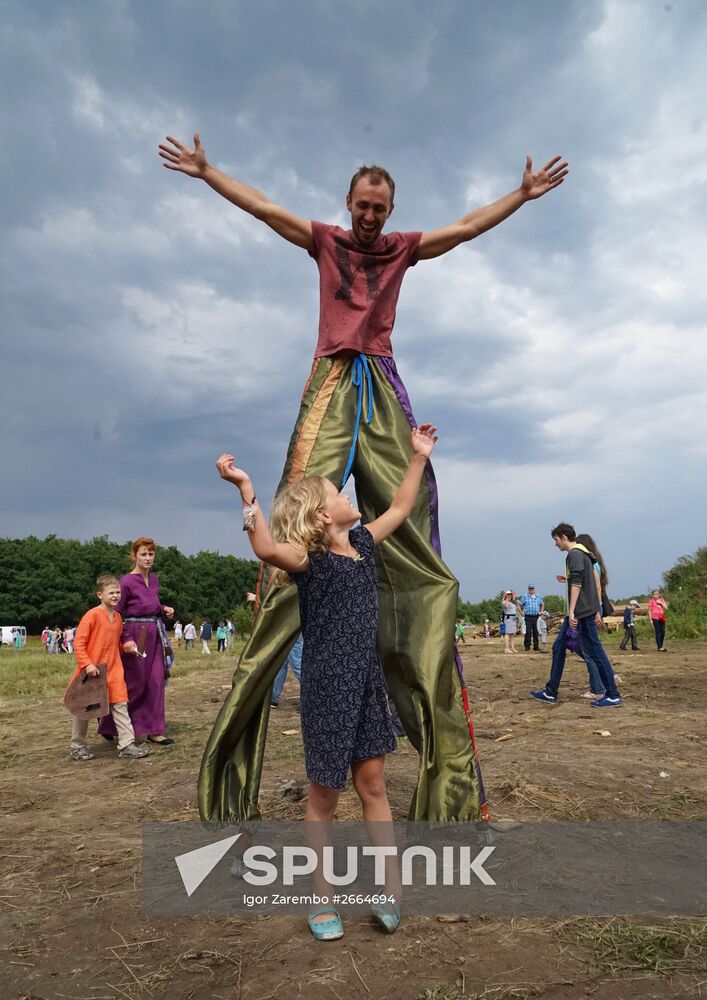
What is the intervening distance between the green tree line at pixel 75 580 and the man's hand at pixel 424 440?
54014mm

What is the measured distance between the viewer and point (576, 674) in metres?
12.0

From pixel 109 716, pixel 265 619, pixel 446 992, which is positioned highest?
pixel 265 619

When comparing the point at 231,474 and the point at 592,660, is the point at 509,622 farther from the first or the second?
the point at 231,474

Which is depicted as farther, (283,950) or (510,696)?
(510,696)

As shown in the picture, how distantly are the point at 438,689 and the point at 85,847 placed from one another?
72.7 inches

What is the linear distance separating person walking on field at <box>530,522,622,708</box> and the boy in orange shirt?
15.0 ft

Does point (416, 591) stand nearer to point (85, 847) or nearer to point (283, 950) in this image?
point (283, 950)

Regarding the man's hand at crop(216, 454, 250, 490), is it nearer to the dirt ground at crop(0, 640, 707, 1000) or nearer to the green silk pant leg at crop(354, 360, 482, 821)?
the green silk pant leg at crop(354, 360, 482, 821)

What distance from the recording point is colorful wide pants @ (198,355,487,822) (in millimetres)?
3170

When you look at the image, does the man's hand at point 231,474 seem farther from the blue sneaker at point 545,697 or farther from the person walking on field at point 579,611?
the blue sneaker at point 545,697

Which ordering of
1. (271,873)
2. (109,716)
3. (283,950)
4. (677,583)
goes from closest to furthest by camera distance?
(283,950)
(271,873)
(109,716)
(677,583)

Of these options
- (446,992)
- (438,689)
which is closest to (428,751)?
(438,689)

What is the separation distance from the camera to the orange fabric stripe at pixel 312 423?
3.45m

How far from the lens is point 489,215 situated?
12.3 feet
